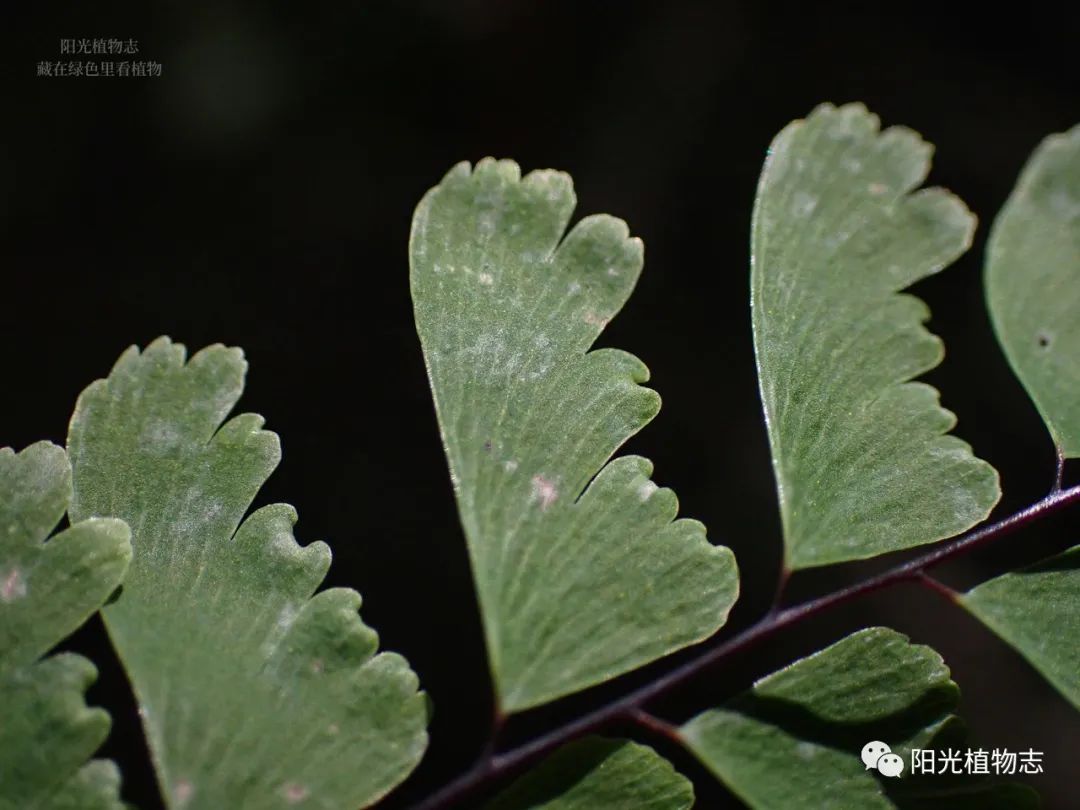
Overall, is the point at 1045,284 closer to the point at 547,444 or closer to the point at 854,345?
the point at 854,345

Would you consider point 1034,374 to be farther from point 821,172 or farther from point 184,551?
point 184,551

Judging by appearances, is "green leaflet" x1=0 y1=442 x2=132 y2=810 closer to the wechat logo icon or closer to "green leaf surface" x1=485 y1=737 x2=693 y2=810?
"green leaf surface" x1=485 y1=737 x2=693 y2=810

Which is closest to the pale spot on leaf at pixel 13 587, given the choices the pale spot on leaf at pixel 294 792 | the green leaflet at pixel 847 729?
the pale spot on leaf at pixel 294 792

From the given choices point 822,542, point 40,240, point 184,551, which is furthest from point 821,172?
→ point 40,240

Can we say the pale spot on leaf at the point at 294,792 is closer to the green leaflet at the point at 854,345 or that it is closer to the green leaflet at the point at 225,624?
the green leaflet at the point at 225,624

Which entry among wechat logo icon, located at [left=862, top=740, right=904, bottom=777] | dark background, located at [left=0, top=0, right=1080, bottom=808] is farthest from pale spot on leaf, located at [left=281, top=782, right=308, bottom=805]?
dark background, located at [left=0, top=0, right=1080, bottom=808]
